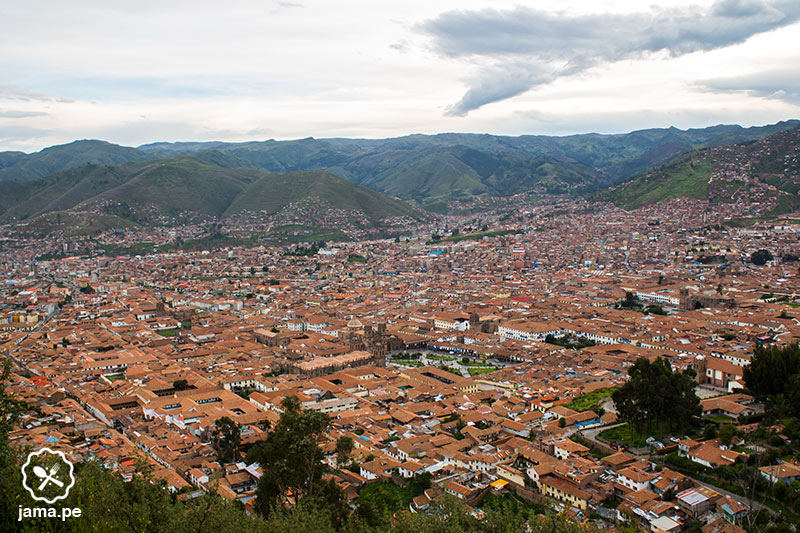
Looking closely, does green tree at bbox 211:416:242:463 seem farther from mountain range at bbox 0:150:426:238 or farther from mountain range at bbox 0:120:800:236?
mountain range at bbox 0:150:426:238

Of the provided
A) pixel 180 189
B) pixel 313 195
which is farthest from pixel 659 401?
pixel 180 189

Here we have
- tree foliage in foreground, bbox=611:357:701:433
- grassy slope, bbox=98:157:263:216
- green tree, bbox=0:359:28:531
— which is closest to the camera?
green tree, bbox=0:359:28:531

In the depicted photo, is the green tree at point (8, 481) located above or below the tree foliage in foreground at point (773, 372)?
above

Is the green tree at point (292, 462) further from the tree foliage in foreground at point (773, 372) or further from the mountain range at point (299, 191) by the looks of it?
the mountain range at point (299, 191)

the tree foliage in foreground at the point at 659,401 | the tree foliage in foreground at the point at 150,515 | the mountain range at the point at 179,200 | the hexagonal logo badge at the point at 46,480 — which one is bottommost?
the tree foliage in foreground at the point at 659,401

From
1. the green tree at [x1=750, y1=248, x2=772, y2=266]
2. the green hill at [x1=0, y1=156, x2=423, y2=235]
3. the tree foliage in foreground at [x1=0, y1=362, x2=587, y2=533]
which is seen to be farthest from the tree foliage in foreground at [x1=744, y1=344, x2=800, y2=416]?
the green hill at [x1=0, y1=156, x2=423, y2=235]

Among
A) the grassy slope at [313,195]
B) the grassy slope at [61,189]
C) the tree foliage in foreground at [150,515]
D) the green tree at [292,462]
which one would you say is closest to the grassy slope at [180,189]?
the grassy slope at [313,195]
